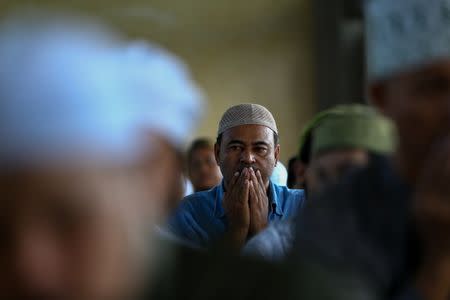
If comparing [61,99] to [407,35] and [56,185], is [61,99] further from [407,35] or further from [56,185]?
[407,35]

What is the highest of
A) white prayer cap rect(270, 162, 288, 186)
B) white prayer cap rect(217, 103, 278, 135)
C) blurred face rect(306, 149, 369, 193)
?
blurred face rect(306, 149, 369, 193)

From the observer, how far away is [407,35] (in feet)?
3.83

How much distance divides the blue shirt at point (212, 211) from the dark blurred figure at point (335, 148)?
804 millimetres

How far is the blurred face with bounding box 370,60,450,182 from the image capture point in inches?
43.3

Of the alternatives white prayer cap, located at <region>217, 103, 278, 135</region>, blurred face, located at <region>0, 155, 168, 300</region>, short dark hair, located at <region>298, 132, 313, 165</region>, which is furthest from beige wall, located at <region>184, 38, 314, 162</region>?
blurred face, located at <region>0, 155, 168, 300</region>

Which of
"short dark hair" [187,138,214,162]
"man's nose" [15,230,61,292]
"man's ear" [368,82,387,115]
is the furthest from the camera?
"short dark hair" [187,138,214,162]

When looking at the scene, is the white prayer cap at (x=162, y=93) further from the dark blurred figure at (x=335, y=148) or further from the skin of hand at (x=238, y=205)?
the skin of hand at (x=238, y=205)

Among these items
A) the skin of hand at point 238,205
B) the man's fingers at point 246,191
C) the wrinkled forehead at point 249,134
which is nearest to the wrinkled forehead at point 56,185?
the skin of hand at point 238,205

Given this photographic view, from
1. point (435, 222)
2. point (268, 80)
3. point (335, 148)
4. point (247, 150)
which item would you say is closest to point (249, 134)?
point (247, 150)

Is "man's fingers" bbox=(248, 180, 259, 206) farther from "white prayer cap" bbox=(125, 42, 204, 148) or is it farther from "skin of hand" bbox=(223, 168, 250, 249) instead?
"white prayer cap" bbox=(125, 42, 204, 148)

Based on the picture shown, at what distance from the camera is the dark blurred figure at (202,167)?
430cm

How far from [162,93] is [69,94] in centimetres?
11

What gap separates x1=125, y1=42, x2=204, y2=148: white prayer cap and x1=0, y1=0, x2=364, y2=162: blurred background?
4613 millimetres

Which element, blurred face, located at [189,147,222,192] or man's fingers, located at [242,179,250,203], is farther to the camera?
blurred face, located at [189,147,222,192]
